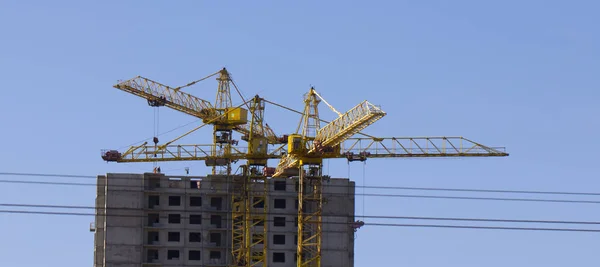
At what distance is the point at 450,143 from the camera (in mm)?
189000

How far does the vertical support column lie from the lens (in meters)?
184

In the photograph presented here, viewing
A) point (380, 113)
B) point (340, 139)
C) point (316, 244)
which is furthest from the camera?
point (316, 244)

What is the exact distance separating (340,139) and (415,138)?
16339 mm

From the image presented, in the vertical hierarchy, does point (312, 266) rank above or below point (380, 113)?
below

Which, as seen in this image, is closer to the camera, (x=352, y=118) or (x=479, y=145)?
(x=352, y=118)

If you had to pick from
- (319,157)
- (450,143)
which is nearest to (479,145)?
(450,143)

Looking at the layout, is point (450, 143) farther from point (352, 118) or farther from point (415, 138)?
point (352, 118)

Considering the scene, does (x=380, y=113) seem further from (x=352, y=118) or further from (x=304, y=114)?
(x=304, y=114)

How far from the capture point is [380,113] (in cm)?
16525

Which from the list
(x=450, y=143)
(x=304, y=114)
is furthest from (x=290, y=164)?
(x=450, y=143)

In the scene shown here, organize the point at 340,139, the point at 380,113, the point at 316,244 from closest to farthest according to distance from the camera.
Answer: the point at 380,113 → the point at 340,139 → the point at 316,244

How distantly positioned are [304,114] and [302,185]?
864 cm

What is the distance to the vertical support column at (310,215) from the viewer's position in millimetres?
184125

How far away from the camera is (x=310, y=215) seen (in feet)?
627
